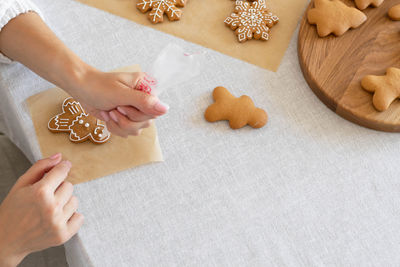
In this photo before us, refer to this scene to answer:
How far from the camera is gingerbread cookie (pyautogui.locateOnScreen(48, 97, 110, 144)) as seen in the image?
81 cm

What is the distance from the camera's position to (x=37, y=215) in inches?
28.3

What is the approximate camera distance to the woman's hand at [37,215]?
2.35 feet

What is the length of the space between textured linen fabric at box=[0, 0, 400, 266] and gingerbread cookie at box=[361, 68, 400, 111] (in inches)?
3.0

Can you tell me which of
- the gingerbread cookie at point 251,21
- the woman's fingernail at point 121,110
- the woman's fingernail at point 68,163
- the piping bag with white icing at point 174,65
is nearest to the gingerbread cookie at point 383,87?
the gingerbread cookie at point 251,21

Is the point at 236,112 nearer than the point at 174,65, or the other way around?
the point at 174,65

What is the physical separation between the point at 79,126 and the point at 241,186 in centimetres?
35

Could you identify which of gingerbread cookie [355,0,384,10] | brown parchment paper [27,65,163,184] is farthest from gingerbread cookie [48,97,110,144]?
gingerbread cookie [355,0,384,10]

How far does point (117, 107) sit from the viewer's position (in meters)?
0.77

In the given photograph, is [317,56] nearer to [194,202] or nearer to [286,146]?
[286,146]

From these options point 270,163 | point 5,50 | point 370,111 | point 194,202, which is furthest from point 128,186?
point 370,111

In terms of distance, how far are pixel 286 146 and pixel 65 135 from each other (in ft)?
1.51

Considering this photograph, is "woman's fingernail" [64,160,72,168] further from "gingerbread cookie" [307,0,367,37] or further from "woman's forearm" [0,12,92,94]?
"gingerbread cookie" [307,0,367,37]

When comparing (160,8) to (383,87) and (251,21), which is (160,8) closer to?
(251,21)

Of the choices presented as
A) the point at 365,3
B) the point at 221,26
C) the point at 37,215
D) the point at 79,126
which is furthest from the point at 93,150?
the point at 365,3
